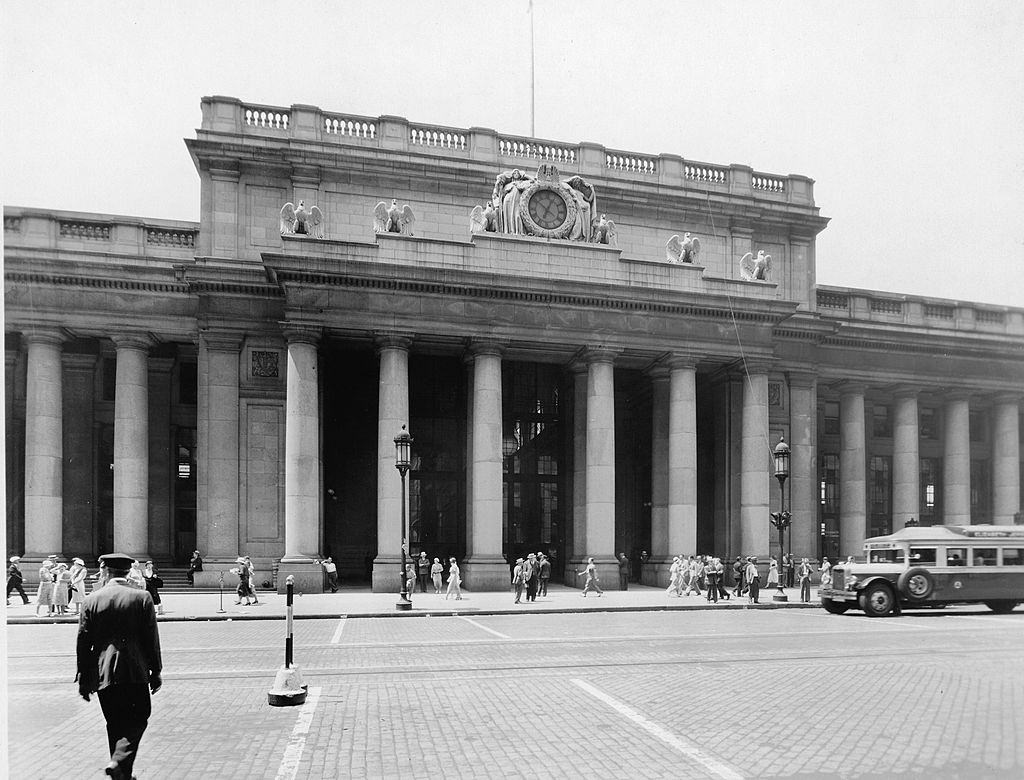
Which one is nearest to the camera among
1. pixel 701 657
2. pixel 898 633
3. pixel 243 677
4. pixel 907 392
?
pixel 243 677

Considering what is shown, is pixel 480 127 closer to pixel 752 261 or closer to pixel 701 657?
pixel 752 261

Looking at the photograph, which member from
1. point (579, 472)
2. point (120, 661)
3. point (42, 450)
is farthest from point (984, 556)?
point (42, 450)

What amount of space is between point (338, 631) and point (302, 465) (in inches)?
442

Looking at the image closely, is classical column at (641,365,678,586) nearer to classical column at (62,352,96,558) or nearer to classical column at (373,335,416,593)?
classical column at (373,335,416,593)

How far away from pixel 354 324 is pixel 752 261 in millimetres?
18213

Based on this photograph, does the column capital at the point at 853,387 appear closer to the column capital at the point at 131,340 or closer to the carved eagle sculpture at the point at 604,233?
the carved eagle sculpture at the point at 604,233

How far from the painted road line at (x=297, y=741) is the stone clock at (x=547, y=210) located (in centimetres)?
2426

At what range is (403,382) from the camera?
30.8 m

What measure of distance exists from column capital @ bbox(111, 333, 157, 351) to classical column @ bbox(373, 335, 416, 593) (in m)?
9.58

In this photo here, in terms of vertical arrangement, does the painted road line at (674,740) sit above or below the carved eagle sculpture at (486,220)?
below

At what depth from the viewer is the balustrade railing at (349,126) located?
115ft

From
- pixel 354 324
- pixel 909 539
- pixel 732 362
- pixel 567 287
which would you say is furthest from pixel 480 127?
pixel 909 539

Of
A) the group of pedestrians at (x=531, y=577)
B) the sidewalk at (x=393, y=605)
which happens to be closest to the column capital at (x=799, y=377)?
the sidewalk at (x=393, y=605)

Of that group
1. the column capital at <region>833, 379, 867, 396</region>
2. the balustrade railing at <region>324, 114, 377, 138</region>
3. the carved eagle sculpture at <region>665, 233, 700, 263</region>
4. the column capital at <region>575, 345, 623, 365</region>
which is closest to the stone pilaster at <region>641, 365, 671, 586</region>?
the column capital at <region>575, 345, 623, 365</region>
